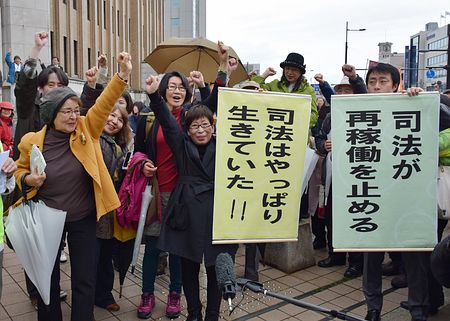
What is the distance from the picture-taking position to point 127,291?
450 centimetres

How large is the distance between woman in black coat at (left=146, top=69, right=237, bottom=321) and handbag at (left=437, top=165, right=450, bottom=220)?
5.66ft

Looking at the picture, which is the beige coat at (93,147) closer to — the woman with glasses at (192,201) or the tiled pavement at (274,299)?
the woman with glasses at (192,201)

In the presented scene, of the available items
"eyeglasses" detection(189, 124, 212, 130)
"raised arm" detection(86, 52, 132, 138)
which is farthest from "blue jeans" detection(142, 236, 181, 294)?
"raised arm" detection(86, 52, 132, 138)

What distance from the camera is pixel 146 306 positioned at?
3.94 m

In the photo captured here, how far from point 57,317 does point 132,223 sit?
0.96 meters

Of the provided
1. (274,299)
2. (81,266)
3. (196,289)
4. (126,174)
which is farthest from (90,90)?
(274,299)

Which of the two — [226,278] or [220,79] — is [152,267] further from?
[226,278]

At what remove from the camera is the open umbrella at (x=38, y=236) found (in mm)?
3064

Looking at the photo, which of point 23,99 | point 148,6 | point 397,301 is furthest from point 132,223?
point 148,6

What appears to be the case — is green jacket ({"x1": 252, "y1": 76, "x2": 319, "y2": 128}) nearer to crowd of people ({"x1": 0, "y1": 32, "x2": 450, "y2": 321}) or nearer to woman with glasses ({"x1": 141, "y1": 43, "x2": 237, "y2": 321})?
crowd of people ({"x1": 0, "y1": 32, "x2": 450, "y2": 321})

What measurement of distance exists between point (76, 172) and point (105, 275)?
1.33 metres

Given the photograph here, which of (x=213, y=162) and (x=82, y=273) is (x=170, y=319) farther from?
(x=213, y=162)

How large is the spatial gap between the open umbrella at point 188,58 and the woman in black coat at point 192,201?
11.1 ft

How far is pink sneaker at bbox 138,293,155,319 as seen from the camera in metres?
3.89
